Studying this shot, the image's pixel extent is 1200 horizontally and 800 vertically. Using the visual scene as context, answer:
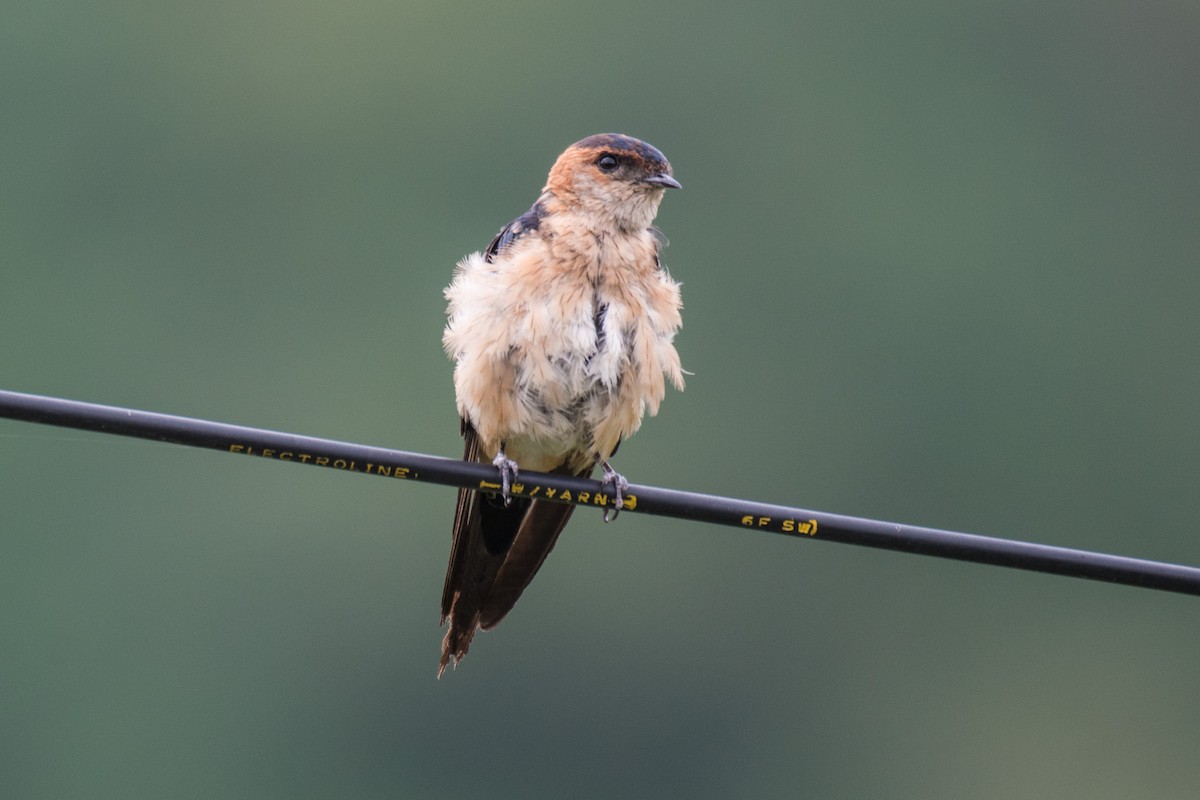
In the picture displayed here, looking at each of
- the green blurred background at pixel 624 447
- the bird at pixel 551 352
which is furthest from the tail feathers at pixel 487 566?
the green blurred background at pixel 624 447

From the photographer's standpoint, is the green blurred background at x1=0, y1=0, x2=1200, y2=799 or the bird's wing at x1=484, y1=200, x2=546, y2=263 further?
the green blurred background at x1=0, y1=0, x2=1200, y2=799

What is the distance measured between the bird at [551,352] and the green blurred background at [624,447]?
25002 mm

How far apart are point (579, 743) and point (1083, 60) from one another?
108ft

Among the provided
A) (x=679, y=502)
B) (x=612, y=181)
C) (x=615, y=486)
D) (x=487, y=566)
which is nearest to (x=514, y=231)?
(x=612, y=181)

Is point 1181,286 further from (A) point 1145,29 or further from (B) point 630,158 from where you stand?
(B) point 630,158

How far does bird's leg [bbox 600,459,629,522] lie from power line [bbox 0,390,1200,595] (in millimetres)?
33

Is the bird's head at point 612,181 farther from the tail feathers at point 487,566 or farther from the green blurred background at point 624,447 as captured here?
the green blurred background at point 624,447

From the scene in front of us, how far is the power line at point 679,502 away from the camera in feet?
13.6

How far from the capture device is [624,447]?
117ft

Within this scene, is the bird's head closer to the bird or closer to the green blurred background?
the bird

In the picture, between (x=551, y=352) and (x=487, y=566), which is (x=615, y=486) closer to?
(x=551, y=352)

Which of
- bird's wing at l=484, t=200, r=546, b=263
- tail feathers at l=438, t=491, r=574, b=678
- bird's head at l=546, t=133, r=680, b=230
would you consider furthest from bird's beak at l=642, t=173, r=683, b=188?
tail feathers at l=438, t=491, r=574, b=678

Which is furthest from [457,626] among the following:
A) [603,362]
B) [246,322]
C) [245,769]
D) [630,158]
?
[246,322]

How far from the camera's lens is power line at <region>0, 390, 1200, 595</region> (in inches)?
163
